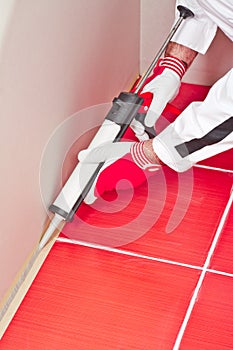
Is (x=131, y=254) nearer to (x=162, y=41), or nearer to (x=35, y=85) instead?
(x=35, y=85)

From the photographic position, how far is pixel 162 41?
2.64m

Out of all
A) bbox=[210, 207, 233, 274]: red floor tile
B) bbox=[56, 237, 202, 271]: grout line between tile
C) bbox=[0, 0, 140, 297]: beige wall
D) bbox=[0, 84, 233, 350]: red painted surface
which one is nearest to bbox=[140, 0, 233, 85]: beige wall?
bbox=[0, 0, 140, 297]: beige wall

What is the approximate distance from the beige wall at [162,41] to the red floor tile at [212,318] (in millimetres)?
944

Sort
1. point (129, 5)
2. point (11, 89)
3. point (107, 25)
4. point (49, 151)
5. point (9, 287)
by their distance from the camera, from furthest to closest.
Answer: point (129, 5) → point (107, 25) → point (49, 151) → point (9, 287) → point (11, 89)

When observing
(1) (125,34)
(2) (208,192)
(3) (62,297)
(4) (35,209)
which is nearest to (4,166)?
(4) (35,209)

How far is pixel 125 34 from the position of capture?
2512mm

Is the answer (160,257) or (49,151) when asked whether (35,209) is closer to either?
(49,151)

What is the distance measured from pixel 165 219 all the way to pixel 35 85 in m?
0.57

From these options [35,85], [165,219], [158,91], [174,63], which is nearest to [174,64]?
[174,63]

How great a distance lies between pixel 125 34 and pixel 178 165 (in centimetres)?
59

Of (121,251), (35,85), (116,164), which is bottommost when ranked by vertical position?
(121,251)

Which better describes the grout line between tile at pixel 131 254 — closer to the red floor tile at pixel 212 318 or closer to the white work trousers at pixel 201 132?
the red floor tile at pixel 212 318

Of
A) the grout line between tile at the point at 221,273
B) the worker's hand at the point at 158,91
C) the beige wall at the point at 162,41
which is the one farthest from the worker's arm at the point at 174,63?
the grout line between tile at the point at 221,273

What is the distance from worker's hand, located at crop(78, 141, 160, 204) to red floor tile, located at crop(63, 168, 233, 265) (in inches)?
1.8
